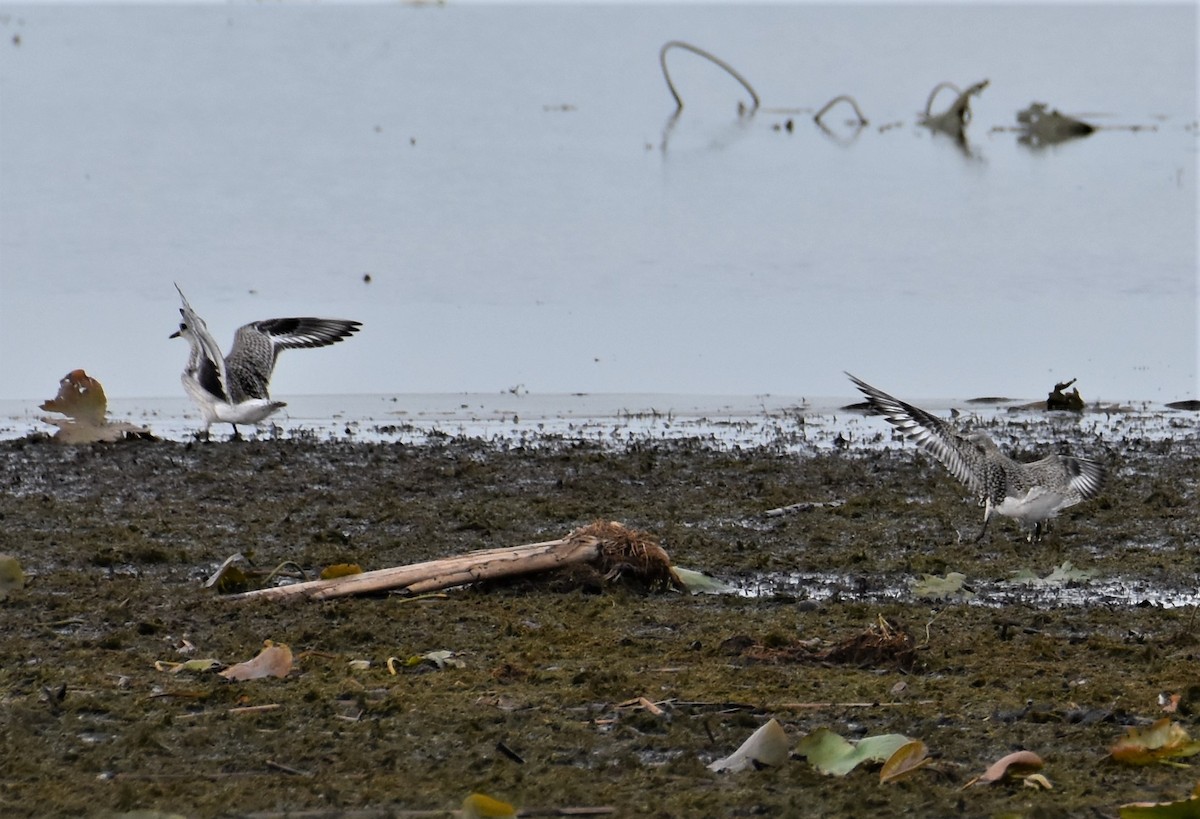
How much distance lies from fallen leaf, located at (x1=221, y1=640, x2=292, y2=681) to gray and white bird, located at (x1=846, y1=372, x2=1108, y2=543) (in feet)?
11.9

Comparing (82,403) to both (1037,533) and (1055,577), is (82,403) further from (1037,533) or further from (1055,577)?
(1055,577)

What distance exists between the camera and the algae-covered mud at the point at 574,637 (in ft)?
16.8

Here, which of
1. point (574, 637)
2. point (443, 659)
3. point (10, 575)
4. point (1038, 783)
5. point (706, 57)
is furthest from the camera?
point (706, 57)

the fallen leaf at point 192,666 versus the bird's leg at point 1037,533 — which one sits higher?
the bird's leg at point 1037,533

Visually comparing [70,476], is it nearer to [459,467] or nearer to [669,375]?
[459,467]

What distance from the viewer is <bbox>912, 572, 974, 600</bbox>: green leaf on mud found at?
780cm

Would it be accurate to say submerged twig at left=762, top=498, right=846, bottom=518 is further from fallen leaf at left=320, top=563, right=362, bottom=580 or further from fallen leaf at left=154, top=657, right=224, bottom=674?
fallen leaf at left=154, top=657, right=224, bottom=674

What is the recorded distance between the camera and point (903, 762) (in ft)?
16.7

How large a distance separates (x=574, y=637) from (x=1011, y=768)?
7.35ft

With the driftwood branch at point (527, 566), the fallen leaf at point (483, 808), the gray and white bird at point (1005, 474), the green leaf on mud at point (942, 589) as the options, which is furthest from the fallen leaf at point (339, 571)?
the fallen leaf at point (483, 808)

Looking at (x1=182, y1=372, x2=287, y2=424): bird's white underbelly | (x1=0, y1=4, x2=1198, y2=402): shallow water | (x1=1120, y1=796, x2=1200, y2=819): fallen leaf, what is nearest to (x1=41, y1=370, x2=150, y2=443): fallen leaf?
(x1=182, y1=372, x2=287, y2=424): bird's white underbelly

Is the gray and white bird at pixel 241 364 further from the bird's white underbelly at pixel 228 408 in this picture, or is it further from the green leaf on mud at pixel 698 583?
the green leaf on mud at pixel 698 583

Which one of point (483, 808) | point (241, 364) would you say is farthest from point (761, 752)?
point (241, 364)

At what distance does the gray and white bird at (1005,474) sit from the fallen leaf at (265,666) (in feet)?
11.9
